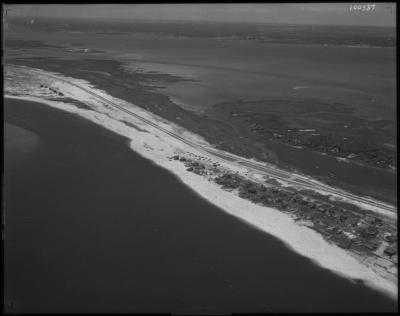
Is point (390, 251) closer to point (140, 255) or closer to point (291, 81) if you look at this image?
point (140, 255)

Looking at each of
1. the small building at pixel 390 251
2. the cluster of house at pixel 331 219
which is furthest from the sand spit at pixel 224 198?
the small building at pixel 390 251

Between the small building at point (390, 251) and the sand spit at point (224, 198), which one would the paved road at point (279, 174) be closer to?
the sand spit at point (224, 198)

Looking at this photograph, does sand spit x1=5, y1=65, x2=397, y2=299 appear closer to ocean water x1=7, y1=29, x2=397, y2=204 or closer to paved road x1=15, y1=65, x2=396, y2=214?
paved road x1=15, y1=65, x2=396, y2=214

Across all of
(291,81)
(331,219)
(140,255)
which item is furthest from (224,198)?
(291,81)

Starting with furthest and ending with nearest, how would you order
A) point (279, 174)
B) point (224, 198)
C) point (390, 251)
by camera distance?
point (279, 174), point (224, 198), point (390, 251)

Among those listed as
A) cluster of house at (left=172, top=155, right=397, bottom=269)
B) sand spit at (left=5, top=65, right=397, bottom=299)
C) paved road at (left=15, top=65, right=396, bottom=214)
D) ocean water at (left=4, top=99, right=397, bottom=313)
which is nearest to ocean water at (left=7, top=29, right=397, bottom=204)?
paved road at (left=15, top=65, right=396, bottom=214)

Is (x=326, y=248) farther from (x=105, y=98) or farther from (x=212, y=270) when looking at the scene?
(x=105, y=98)
